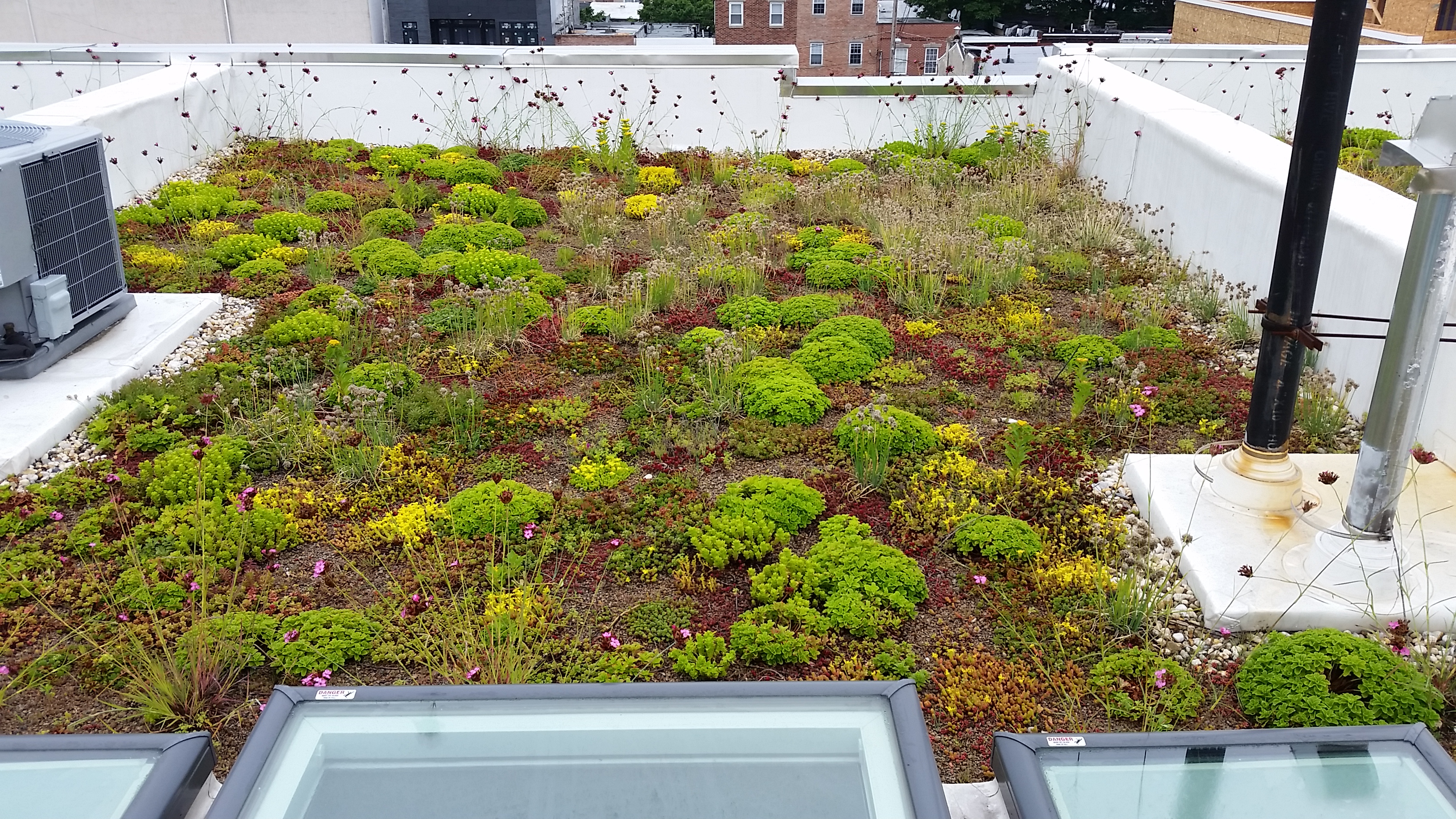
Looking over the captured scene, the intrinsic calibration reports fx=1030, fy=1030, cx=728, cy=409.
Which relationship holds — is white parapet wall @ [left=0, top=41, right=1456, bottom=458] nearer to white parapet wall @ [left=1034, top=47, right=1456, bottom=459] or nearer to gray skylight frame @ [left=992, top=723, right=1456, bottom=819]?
white parapet wall @ [left=1034, top=47, right=1456, bottom=459]

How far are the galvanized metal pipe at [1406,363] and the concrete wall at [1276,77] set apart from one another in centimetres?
762

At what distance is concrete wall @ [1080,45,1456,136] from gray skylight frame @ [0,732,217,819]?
10.7 metres

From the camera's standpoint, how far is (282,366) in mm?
5699

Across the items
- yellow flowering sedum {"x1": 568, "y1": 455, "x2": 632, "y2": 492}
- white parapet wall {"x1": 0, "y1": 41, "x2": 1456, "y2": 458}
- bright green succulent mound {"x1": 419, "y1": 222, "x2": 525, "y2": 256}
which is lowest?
yellow flowering sedum {"x1": 568, "y1": 455, "x2": 632, "y2": 492}

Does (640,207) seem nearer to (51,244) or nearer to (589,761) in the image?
(51,244)

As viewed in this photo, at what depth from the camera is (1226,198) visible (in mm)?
6438

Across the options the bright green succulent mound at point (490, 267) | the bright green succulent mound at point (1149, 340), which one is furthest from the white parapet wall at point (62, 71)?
the bright green succulent mound at point (1149, 340)

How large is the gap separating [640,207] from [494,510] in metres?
4.75

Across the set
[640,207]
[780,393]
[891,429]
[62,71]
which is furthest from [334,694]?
[62,71]

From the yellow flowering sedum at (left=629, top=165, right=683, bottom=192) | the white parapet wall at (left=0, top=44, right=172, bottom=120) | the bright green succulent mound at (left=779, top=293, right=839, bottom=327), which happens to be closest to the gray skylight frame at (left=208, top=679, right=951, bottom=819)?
the bright green succulent mound at (left=779, top=293, right=839, bottom=327)

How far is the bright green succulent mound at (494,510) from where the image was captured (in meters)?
4.32

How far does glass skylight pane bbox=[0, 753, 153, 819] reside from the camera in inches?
89.2

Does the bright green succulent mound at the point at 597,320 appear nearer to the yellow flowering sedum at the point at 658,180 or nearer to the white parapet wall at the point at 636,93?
the yellow flowering sedum at the point at 658,180

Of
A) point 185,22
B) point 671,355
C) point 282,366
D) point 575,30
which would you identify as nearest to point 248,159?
point 282,366
